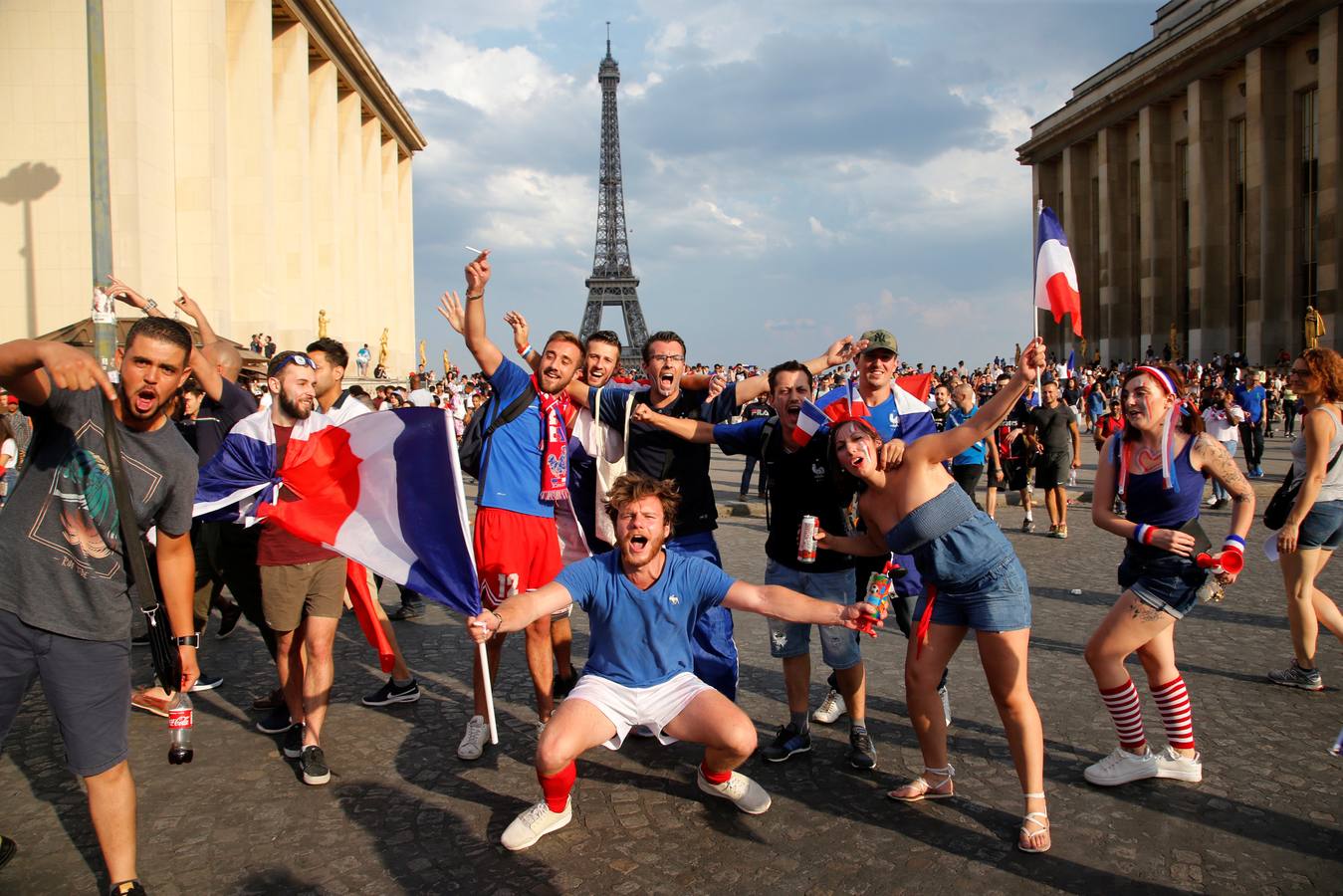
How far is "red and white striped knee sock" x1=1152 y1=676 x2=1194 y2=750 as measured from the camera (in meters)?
4.18

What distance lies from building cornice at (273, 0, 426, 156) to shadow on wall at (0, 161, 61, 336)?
42.1 feet

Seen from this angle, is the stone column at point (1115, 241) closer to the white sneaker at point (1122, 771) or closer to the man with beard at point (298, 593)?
the white sneaker at point (1122, 771)

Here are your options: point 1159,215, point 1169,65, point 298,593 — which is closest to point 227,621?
point 298,593

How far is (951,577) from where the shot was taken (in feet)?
12.5

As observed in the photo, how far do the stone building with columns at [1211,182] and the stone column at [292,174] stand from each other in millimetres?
28622

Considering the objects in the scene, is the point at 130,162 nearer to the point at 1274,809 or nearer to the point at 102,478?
the point at 102,478

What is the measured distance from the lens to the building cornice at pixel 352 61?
34.8 m

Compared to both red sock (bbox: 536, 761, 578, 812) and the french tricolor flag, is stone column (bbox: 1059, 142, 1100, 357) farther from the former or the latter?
red sock (bbox: 536, 761, 578, 812)

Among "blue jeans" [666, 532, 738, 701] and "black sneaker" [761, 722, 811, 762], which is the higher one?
"blue jeans" [666, 532, 738, 701]

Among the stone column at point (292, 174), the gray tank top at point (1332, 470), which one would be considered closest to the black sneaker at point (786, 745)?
the gray tank top at point (1332, 470)

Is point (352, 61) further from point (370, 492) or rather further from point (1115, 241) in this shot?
point (370, 492)

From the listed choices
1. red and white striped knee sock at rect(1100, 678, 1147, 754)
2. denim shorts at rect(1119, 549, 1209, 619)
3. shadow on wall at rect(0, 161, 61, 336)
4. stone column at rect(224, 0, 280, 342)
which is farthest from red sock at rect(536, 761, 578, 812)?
stone column at rect(224, 0, 280, 342)

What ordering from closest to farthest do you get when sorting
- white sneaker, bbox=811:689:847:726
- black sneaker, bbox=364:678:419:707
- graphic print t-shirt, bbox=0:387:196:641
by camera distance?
graphic print t-shirt, bbox=0:387:196:641 < white sneaker, bbox=811:689:847:726 < black sneaker, bbox=364:678:419:707

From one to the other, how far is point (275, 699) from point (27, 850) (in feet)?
5.28
